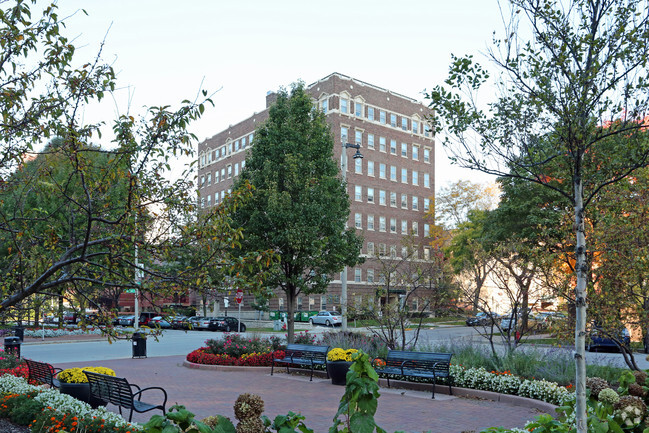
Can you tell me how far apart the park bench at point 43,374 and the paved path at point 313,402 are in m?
1.25

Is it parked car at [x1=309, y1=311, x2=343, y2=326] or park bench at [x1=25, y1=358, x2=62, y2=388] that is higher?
park bench at [x1=25, y1=358, x2=62, y2=388]

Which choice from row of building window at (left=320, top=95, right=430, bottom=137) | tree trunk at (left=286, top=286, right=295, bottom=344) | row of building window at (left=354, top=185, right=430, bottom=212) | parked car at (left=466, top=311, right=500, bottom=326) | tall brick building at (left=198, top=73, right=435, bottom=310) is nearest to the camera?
parked car at (left=466, top=311, right=500, bottom=326)

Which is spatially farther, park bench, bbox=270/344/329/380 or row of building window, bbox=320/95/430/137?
row of building window, bbox=320/95/430/137

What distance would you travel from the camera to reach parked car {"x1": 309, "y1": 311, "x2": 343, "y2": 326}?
48875 mm

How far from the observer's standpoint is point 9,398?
30.3 ft

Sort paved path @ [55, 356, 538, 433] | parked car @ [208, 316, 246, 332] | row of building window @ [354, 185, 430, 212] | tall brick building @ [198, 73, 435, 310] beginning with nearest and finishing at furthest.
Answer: paved path @ [55, 356, 538, 433] < parked car @ [208, 316, 246, 332] < tall brick building @ [198, 73, 435, 310] < row of building window @ [354, 185, 430, 212]

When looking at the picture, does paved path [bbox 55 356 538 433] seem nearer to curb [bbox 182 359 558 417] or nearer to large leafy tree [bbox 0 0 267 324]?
curb [bbox 182 359 558 417]

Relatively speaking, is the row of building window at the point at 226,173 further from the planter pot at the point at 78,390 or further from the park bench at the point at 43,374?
the planter pot at the point at 78,390

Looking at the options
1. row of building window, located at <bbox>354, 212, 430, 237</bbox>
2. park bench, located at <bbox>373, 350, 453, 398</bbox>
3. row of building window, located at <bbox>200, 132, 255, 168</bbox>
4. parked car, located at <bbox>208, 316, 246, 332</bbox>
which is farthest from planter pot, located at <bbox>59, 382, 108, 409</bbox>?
row of building window, located at <bbox>200, 132, 255, 168</bbox>

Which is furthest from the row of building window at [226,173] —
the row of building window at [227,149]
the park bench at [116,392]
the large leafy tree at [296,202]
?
the park bench at [116,392]

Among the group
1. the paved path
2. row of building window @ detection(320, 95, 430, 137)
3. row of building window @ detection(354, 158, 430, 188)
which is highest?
row of building window @ detection(320, 95, 430, 137)

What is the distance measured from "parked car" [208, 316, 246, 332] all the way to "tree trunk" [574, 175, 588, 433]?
40.6m

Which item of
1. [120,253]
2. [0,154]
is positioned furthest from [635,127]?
[0,154]

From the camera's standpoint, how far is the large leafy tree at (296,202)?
20.8 m
